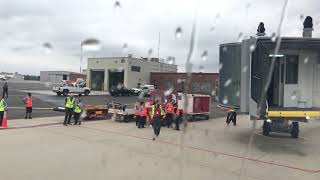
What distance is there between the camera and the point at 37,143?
41.7ft

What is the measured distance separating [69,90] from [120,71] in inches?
688

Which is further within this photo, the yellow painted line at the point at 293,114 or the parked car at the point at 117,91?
the parked car at the point at 117,91

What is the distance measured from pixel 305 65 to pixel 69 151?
10160mm

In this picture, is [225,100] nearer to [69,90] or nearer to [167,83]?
[69,90]

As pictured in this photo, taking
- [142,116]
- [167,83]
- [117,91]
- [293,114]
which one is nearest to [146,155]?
[293,114]

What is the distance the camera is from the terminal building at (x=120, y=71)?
5966 centimetres

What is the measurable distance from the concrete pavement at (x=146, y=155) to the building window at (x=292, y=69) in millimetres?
2668

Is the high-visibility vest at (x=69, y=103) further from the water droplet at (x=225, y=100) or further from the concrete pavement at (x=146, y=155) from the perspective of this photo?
the water droplet at (x=225, y=100)

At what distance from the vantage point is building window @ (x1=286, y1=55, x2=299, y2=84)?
15.3 m

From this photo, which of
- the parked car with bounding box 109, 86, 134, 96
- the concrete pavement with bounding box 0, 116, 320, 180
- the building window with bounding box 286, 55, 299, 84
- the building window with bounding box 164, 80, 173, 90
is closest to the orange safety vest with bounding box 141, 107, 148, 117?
the concrete pavement with bounding box 0, 116, 320, 180

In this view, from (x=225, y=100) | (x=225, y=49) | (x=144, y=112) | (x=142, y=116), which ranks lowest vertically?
(x=142, y=116)

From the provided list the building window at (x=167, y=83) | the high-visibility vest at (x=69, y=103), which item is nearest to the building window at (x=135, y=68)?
the building window at (x=167, y=83)

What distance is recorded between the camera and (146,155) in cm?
1134

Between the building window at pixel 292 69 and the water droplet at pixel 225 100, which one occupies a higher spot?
the building window at pixel 292 69
